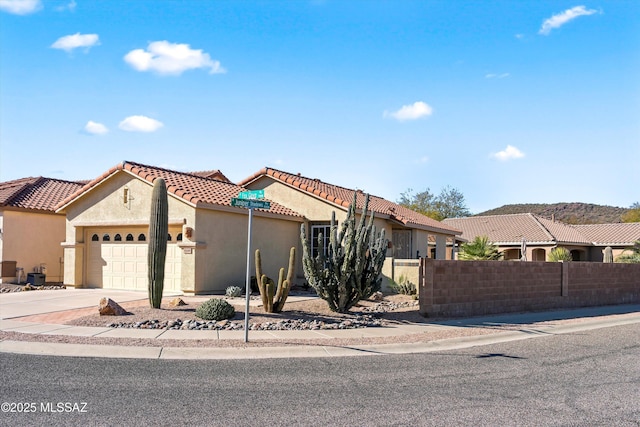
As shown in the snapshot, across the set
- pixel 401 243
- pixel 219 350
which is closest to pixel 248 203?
pixel 219 350

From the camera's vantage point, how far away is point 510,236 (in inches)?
1734

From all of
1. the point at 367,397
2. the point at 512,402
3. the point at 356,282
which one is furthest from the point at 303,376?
the point at 356,282

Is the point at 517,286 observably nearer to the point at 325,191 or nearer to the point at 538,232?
the point at 325,191

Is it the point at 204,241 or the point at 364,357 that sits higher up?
the point at 204,241

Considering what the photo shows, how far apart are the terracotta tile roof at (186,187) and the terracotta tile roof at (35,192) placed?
9.13 feet

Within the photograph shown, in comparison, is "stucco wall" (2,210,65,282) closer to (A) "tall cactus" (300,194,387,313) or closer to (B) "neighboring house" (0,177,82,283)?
(B) "neighboring house" (0,177,82,283)

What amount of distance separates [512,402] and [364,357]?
3.47 metres

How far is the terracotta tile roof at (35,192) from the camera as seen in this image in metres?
24.2

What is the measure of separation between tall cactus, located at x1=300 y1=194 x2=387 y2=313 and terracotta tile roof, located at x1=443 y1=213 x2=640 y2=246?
29.5 metres

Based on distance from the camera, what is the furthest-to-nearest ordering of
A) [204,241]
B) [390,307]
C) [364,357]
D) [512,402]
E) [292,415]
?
[204,241] < [390,307] < [364,357] < [512,402] < [292,415]

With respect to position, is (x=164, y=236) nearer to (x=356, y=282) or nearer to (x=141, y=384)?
(x=356, y=282)

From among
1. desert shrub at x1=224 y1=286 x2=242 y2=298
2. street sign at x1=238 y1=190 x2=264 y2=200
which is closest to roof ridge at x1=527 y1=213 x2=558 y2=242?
desert shrub at x1=224 y1=286 x2=242 y2=298

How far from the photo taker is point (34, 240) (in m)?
24.6

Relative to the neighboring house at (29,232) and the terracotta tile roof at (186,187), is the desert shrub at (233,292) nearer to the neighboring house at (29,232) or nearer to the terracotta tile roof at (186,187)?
the terracotta tile roof at (186,187)
